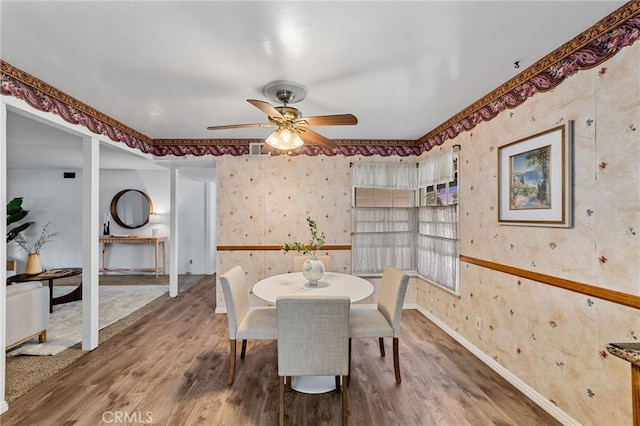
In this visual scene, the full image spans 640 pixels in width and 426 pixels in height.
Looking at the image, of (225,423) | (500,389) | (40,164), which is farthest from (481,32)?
(40,164)

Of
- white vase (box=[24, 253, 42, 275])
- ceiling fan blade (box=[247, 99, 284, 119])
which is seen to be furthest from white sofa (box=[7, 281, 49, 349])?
ceiling fan blade (box=[247, 99, 284, 119])

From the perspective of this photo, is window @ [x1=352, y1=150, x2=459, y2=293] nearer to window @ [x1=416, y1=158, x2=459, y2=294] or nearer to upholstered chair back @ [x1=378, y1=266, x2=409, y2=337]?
window @ [x1=416, y1=158, x2=459, y2=294]

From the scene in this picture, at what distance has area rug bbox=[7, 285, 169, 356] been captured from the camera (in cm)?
303

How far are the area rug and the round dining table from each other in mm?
2254

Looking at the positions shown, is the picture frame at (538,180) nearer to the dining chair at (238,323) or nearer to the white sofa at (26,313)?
the dining chair at (238,323)

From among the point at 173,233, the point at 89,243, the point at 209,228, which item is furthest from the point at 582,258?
the point at 209,228

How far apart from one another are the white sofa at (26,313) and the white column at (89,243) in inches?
17.2

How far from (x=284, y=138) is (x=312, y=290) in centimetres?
127

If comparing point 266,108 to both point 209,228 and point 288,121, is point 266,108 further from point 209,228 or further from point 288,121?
point 209,228

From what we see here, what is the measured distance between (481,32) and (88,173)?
3508 mm

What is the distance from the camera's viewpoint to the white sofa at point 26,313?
274 cm

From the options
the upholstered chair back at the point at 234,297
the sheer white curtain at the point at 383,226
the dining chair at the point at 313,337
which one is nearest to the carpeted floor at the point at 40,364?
the upholstered chair back at the point at 234,297

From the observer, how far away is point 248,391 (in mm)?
2314

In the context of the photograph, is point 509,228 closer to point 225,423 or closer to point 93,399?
point 225,423
